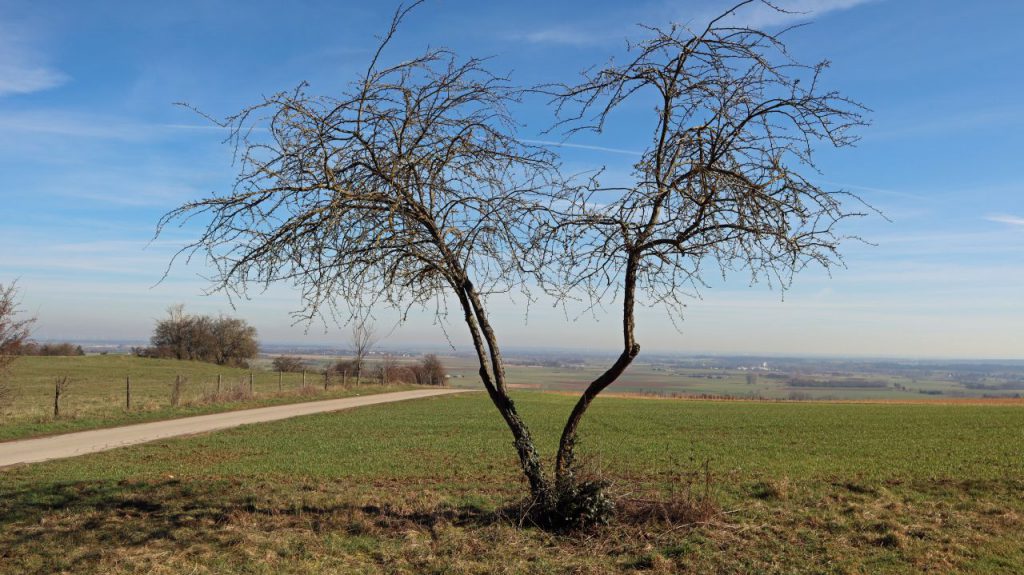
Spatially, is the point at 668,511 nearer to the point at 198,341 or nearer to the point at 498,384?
the point at 498,384

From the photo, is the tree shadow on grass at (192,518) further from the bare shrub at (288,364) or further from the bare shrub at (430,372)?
the bare shrub at (288,364)

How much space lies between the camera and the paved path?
632 inches

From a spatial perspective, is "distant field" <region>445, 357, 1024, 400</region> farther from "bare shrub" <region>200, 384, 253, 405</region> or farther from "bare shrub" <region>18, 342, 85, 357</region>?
"bare shrub" <region>18, 342, 85, 357</region>

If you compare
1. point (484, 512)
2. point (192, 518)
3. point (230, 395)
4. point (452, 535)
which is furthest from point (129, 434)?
point (452, 535)

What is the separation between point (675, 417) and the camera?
1122 inches

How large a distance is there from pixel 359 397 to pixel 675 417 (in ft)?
71.4

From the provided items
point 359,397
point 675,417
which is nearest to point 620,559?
point 675,417

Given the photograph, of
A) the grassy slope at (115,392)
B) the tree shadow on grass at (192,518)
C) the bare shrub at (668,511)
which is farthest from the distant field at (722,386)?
the bare shrub at (668,511)

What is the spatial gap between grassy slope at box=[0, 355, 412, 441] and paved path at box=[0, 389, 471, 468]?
3.75 ft

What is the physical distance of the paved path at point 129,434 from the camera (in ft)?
52.6

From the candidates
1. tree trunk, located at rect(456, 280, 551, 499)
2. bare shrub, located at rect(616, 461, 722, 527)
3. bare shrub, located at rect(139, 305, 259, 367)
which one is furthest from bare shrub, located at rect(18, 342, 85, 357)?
bare shrub, located at rect(616, 461, 722, 527)

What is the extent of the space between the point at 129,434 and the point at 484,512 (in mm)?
16722

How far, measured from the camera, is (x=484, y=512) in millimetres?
8453

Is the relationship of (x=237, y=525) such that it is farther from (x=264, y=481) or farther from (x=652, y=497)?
(x=652, y=497)
